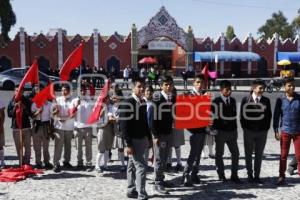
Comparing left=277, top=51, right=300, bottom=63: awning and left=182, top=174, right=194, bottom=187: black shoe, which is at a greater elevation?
left=277, top=51, right=300, bottom=63: awning

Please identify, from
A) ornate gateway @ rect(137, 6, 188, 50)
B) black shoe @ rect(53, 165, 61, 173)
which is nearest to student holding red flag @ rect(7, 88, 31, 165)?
black shoe @ rect(53, 165, 61, 173)

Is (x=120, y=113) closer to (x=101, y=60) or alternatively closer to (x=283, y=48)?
(x=101, y=60)

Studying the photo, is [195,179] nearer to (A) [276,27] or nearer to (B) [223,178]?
(B) [223,178]

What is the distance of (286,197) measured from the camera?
680cm

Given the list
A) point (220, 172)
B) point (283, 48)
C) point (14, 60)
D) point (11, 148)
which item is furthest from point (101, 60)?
point (220, 172)

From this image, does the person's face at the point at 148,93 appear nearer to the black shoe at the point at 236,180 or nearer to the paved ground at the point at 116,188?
the paved ground at the point at 116,188

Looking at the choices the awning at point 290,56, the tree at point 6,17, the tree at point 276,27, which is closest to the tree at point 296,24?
the tree at point 276,27

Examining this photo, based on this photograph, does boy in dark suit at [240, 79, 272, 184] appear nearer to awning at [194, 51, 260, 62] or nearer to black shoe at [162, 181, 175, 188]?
black shoe at [162, 181, 175, 188]

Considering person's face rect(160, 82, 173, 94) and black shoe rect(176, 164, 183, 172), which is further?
black shoe rect(176, 164, 183, 172)

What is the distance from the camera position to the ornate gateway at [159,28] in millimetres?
42406

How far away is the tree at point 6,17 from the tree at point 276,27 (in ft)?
202

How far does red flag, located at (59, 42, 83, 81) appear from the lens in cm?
873

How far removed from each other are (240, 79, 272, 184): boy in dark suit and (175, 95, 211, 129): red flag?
60 cm

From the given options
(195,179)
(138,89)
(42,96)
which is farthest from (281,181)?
(42,96)
